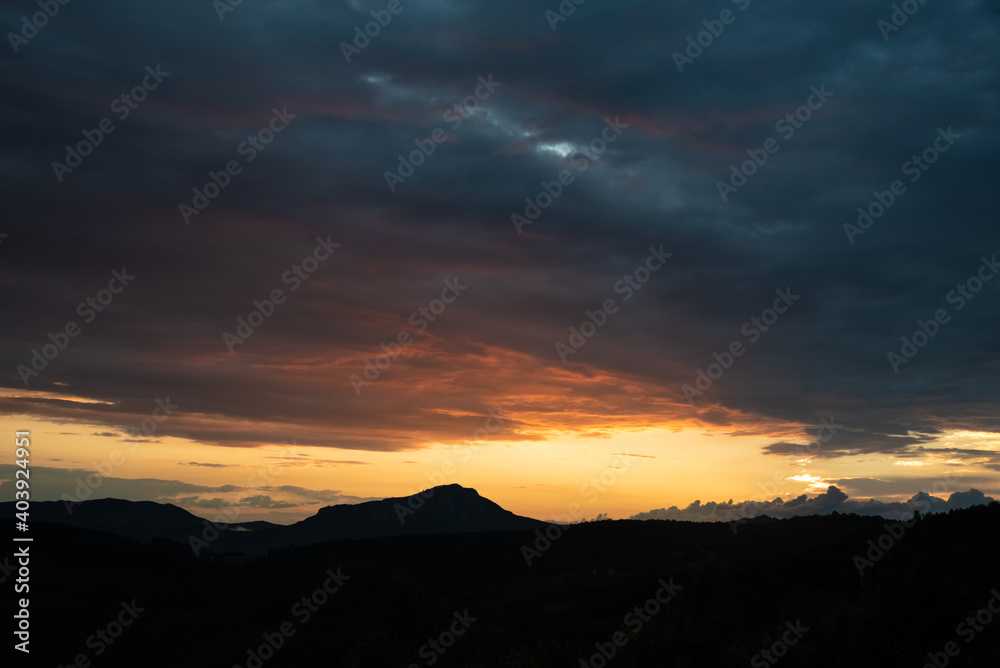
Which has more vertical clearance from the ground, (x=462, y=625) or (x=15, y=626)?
(x=462, y=625)

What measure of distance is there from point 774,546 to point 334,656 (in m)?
57.7

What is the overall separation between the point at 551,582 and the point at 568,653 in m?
83.9

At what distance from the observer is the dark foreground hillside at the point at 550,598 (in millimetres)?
34312

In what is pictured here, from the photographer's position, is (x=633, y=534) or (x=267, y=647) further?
(x=633, y=534)

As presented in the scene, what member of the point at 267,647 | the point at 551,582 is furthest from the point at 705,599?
the point at 551,582

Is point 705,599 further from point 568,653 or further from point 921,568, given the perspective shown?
point 921,568

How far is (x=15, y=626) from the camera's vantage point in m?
102

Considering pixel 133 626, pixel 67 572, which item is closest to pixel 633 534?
pixel 133 626

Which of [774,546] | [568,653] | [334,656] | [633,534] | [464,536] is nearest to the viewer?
[568,653]

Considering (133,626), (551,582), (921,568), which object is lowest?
(133,626)

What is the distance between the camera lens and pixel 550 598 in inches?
3888

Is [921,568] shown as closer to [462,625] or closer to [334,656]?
[462,625]

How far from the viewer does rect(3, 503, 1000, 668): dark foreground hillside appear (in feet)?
113

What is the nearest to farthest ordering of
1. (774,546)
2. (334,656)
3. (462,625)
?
(462,625), (334,656), (774,546)
